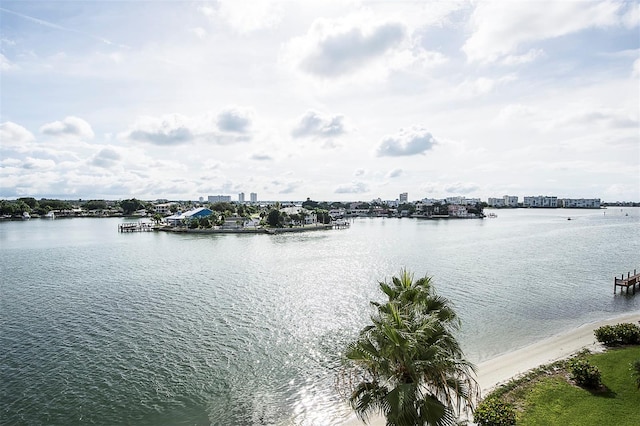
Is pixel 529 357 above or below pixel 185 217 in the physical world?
below

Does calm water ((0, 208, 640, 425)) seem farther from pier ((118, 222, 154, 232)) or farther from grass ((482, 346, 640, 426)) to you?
pier ((118, 222, 154, 232))

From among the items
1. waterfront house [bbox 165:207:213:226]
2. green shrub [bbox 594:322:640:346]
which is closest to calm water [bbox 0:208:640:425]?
green shrub [bbox 594:322:640:346]

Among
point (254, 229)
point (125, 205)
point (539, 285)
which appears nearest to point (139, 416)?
point (539, 285)

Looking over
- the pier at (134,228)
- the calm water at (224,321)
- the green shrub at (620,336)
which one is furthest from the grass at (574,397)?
the pier at (134,228)

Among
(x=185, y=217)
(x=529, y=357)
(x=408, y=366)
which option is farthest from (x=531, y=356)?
(x=185, y=217)

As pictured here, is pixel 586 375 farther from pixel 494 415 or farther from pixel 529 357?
pixel 494 415

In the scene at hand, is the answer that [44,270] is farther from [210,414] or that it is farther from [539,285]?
[539,285]

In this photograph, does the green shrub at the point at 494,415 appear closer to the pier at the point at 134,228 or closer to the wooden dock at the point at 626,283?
the wooden dock at the point at 626,283
